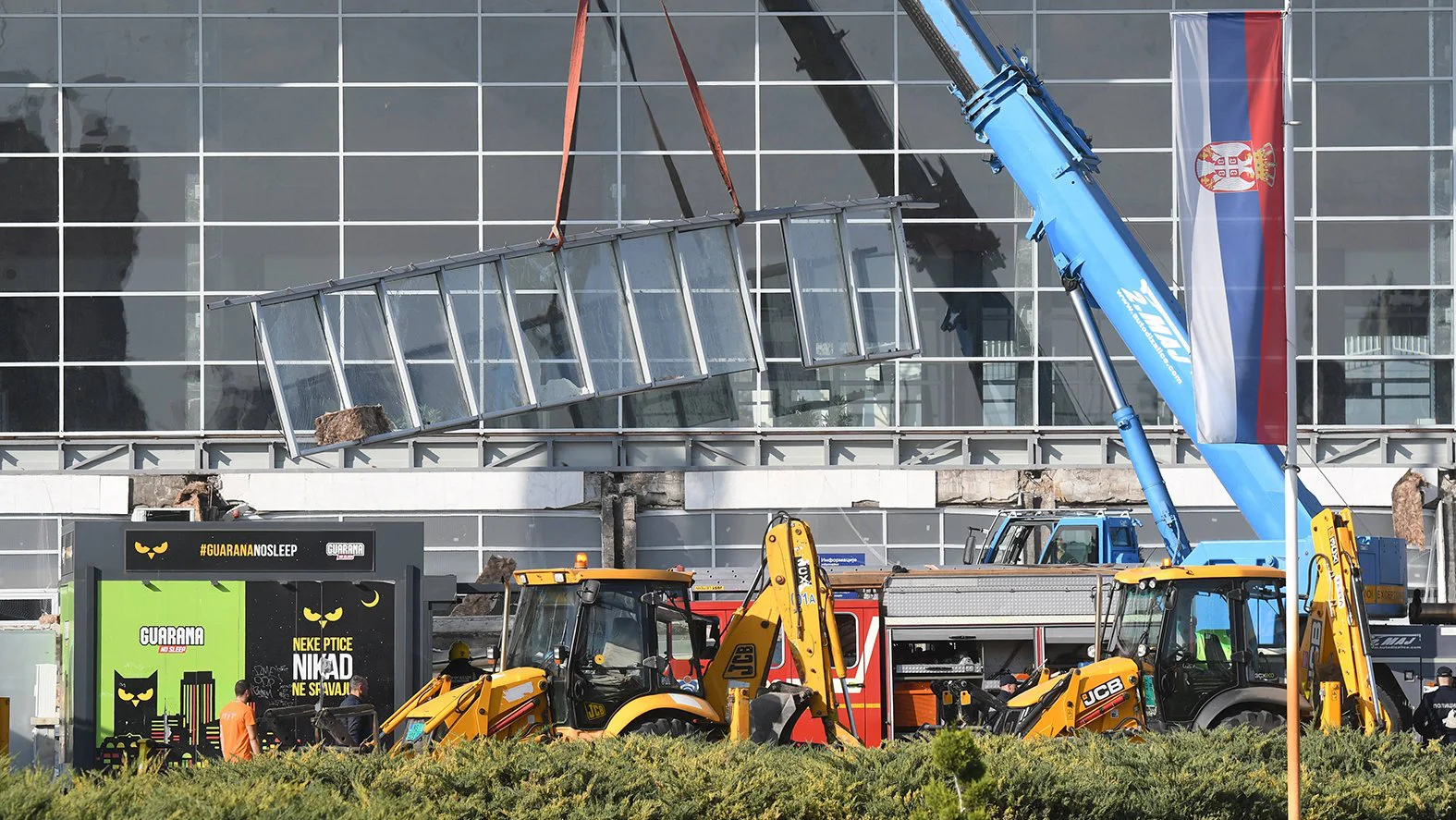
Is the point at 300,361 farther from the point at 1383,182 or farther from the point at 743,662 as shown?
the point at 1383,182

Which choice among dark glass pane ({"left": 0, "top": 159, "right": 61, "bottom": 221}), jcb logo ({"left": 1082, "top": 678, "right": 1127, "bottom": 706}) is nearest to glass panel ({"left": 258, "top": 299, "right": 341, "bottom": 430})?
dark glass pane ({"left": 0, "top": 159, "right": 61, "bottom": 221})

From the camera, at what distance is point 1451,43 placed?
91.5 ft

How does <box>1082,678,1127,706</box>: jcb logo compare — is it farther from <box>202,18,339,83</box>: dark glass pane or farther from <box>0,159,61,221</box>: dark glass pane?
<box>0,159,61,221</box>: dark glass pane

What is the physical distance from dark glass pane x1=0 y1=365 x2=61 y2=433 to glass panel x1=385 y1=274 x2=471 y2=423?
7360 millimetres

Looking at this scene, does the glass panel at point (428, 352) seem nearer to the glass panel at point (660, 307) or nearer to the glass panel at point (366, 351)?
the glass panel at point (366, 351)

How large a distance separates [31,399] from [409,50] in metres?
8.95

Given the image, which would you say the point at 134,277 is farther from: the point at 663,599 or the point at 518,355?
the point at 663,599

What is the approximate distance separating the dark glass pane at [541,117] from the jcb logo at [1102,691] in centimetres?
1623

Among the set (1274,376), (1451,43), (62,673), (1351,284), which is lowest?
(62,673)

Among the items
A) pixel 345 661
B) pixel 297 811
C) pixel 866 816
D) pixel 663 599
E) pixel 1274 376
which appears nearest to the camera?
pixel 297 811

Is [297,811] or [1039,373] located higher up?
[1039,373]

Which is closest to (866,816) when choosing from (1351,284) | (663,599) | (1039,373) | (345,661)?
(663,599)

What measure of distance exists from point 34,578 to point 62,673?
12.3m

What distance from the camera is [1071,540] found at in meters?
21.5
